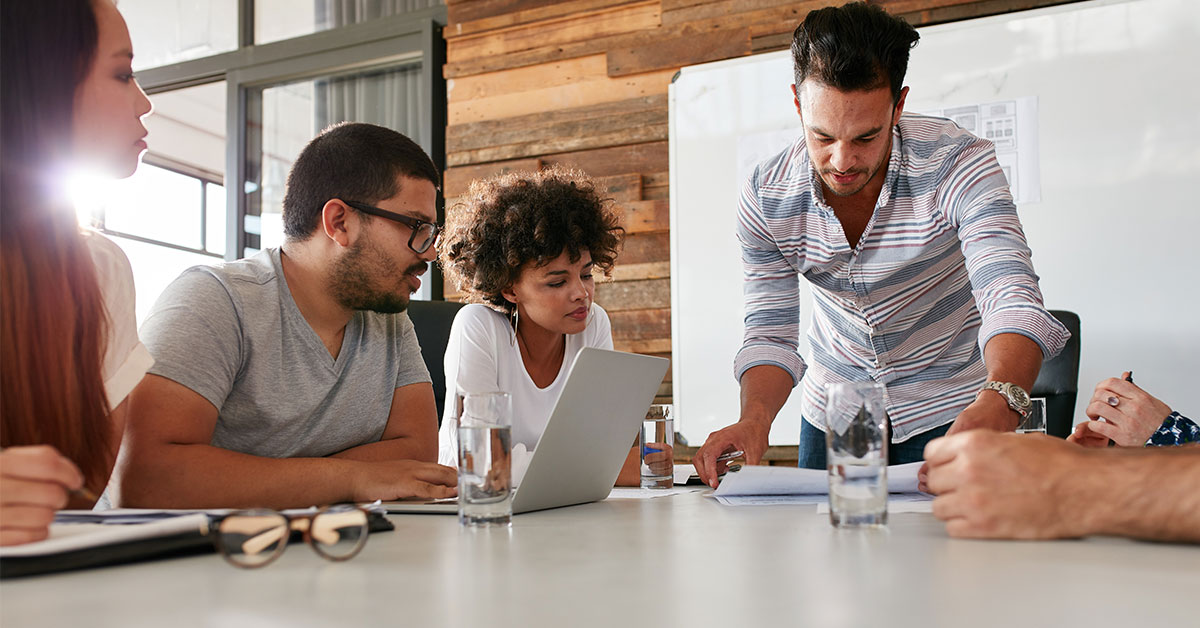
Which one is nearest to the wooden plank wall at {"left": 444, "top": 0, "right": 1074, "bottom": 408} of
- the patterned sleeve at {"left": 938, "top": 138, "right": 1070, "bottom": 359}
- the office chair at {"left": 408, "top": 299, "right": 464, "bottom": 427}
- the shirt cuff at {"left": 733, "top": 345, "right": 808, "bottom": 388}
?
the office chair at {"left": 408, "top": 299, "right": 464, "bottom": 427}

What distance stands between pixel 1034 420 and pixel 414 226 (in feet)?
3.50

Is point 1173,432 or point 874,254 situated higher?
point 874,254

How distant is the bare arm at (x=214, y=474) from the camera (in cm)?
121

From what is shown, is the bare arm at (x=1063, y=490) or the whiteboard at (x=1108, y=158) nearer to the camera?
the bare arm at (x=1063, y=490)

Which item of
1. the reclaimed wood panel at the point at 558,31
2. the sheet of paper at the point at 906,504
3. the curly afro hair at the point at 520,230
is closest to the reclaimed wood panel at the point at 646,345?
the curly afro hair at the point at 520,230

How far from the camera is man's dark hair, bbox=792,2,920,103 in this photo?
1482 mm

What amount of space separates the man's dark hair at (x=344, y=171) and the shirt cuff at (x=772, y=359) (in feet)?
2.32

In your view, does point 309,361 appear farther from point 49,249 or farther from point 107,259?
point 49,249

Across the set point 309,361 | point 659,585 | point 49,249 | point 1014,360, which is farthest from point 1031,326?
point 49,249

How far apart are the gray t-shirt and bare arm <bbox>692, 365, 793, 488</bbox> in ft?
2.00

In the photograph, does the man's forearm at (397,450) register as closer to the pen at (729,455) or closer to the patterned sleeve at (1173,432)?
the pen at (729,455)

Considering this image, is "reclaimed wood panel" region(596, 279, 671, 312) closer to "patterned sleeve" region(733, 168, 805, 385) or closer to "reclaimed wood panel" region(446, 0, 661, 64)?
"reclaimed wood panel" region(446, 0, 661, 64)

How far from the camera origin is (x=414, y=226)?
5.39 feet

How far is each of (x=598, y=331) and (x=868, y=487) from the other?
140 centimetres
